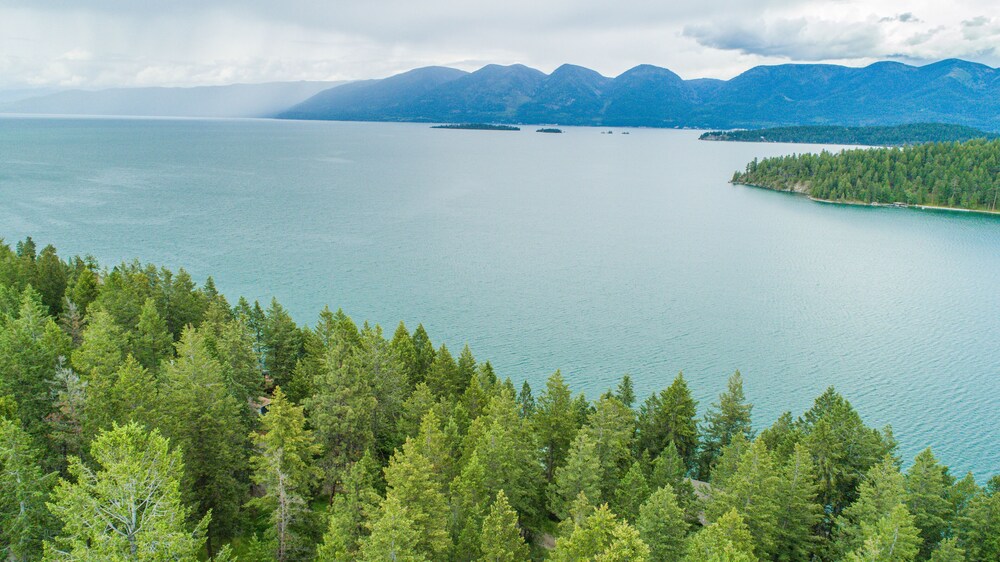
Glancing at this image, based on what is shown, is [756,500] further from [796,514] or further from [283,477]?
[283,477]

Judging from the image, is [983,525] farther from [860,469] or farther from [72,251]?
[72,251]

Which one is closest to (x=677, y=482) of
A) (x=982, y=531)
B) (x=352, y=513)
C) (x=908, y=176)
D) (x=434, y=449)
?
(x=982, y=531)

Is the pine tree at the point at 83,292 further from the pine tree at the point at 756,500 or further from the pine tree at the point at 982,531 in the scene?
the pine tree at the point at 982,531

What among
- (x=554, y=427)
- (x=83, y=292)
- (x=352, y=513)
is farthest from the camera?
(x=83, y=292)

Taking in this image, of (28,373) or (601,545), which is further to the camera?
(28,373)

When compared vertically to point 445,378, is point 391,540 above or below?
above

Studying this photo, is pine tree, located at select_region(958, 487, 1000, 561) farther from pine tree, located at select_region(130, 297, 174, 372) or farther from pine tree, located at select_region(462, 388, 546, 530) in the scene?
pine tree, located at select_region(130, 297, 174, 372)

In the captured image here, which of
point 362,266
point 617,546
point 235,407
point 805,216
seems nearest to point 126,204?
point 362,266
